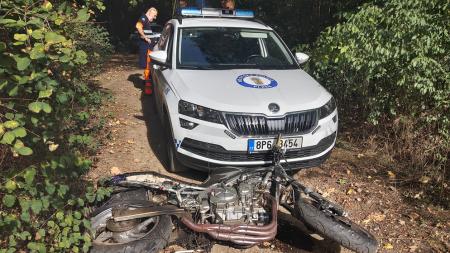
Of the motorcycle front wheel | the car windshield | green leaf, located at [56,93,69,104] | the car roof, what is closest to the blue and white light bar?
the car roof

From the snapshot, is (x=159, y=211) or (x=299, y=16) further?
(x=299, y=16)

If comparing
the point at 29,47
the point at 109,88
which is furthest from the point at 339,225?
the point at 109,88

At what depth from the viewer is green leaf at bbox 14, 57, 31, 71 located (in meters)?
2.32

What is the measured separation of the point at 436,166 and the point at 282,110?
7.50 ft

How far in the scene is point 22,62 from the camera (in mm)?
2334

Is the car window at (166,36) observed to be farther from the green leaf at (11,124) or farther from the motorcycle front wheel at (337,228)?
the green leaf at (11,124)

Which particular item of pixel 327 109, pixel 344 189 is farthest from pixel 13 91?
pixel 344 189

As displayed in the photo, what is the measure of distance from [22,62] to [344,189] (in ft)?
12.7

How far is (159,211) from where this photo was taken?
3.52m

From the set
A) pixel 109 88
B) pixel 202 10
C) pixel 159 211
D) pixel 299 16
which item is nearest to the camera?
pixel 159 211

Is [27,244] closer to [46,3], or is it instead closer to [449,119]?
[46,3]

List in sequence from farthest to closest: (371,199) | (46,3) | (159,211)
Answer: (371,199) < (159,211) < (46,3)

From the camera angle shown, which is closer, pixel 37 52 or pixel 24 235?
pixel 37 52

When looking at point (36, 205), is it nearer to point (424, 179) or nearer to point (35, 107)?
point (35, 107)
